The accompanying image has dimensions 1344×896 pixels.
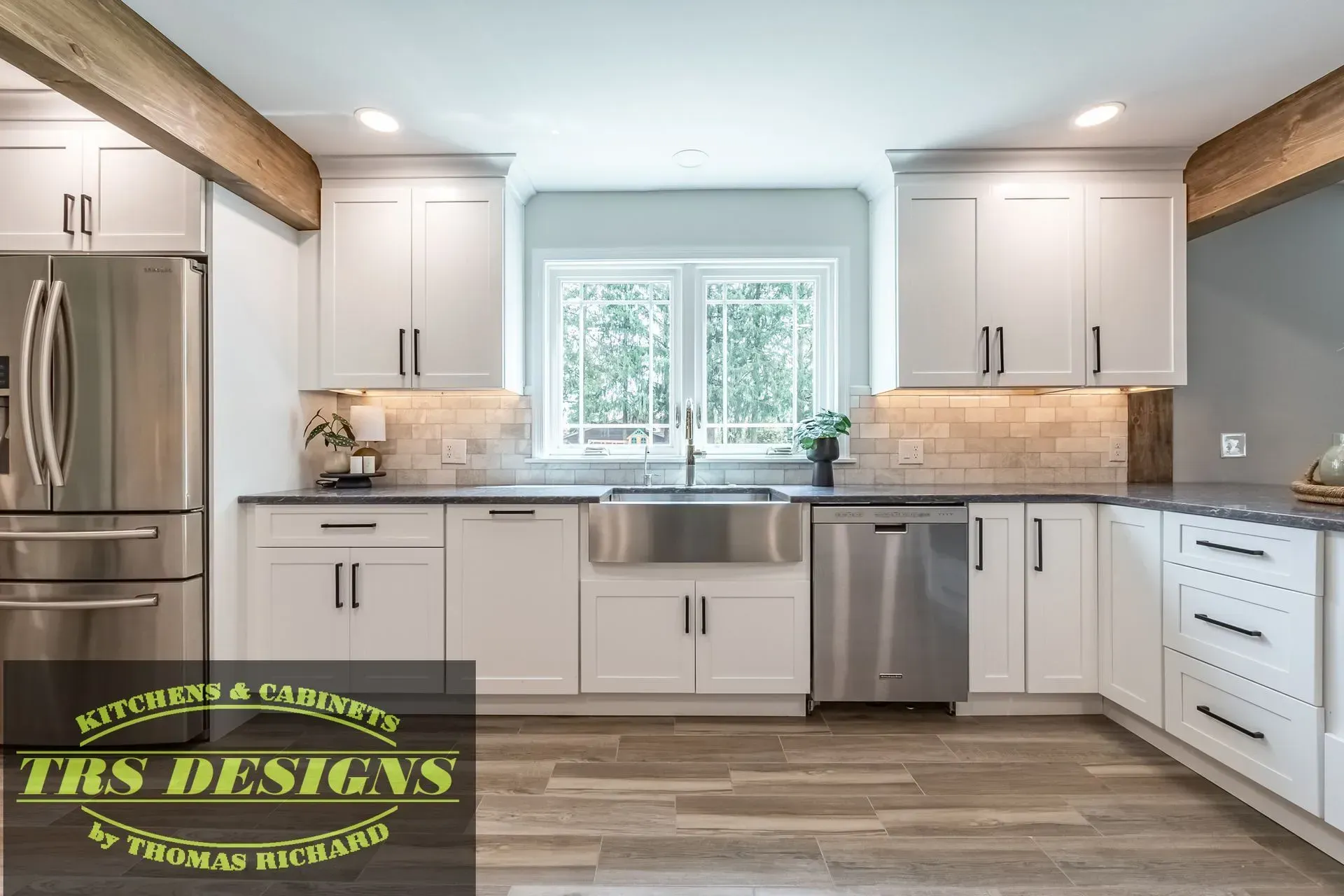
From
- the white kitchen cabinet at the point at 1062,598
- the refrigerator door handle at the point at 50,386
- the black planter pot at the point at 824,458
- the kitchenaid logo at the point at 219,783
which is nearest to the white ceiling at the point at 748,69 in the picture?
the refrigerator door handle at the point at 50,386

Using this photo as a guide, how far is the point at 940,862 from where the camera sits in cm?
178

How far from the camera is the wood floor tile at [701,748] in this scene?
236 cm

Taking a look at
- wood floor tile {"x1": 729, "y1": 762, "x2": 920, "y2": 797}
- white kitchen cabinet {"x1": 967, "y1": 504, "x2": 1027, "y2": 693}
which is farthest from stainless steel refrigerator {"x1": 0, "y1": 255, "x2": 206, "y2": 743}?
white kitchen cabinet {"x1": 967, "y1": 504, "x2": 1027, "y2": 693}

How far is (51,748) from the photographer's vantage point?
92.7 inches

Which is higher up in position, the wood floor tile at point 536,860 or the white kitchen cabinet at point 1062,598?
the white kitchen cabinet at point 1062,598

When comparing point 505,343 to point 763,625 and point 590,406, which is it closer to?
point 590,406

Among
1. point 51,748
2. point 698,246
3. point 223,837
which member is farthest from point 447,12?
point 51,748

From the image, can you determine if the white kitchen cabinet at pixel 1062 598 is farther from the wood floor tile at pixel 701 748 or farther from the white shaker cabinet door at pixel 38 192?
the white shaker cabinet door at pixel 38 192

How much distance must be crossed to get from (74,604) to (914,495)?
3063 mm

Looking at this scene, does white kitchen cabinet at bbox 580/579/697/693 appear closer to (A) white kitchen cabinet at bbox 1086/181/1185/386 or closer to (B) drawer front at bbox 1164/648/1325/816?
(B) drawer front at bbox 1164/648/1325/816

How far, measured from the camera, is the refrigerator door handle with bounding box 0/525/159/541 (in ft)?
7.48

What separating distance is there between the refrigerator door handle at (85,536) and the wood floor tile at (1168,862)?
302 centimetres

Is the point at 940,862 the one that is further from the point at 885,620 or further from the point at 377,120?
the point at 377,120

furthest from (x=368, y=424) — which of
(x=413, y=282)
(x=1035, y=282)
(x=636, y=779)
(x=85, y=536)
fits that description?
(x=1035, y=282)
